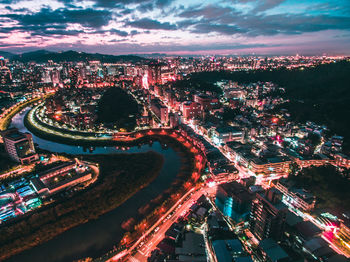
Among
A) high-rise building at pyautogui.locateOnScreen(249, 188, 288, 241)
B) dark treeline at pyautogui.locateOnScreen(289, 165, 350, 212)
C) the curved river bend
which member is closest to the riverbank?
the curved river bend

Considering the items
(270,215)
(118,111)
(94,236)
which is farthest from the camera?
(118,111)

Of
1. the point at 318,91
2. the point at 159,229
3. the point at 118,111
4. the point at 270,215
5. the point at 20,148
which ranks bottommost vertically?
the point at 159,229

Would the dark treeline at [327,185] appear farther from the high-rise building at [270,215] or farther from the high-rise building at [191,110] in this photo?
the high-rise building at [191,110]

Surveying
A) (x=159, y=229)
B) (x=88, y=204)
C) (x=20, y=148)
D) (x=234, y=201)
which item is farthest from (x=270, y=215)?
Result: (x=20, y=148)

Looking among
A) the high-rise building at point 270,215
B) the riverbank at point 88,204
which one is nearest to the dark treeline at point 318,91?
the high-rise building at point 270,215

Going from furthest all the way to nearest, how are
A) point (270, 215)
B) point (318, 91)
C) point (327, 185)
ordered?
→ 1. point (318, 91)
2. point (327, 185)
3. point (270, 215)

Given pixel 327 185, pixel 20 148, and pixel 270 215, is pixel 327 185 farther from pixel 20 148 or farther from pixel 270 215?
pixel 20 148

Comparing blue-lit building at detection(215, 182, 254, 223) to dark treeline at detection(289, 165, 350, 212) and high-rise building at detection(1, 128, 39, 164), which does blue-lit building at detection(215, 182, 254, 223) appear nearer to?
dark treeline at detection(289, 165, 350, 212)
